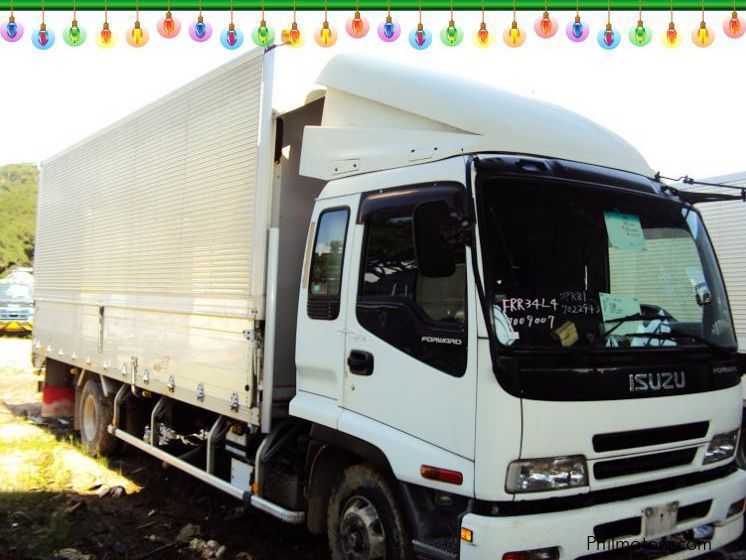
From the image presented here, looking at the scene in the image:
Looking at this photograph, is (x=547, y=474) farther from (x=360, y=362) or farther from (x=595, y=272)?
(x=360, y=362)

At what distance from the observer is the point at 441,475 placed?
3.25 metres

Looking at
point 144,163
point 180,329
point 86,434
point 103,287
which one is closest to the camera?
point 180,329

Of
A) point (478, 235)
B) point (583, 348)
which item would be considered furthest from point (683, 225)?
point (478, 235)

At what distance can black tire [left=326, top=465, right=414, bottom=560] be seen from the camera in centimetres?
357

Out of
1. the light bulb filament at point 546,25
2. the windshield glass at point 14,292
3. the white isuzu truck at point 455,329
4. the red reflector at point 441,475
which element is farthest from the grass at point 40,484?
the windshield glass at point 14,292

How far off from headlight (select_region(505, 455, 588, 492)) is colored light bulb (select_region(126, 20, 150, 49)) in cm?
395

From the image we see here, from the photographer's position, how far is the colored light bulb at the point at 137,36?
4.77m

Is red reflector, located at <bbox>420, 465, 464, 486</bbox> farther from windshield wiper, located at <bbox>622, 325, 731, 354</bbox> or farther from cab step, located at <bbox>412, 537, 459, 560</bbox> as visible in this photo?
windshield wiper, located at <bbox>622, 325, 731, 354</bbox>

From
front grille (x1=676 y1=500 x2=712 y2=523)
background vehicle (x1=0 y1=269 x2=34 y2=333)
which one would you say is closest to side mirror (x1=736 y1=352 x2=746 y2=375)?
front grille (x1=676 y1=500 x2=712 y2=523)

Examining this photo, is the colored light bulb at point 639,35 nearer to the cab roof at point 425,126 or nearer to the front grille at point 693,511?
the cab roof at point 425,126

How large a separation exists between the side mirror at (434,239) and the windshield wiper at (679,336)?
3.40ft

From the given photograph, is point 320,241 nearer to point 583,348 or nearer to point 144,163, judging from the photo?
point 583,348

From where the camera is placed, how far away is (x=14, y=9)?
15.9 feet

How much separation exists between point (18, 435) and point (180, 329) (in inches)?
199
